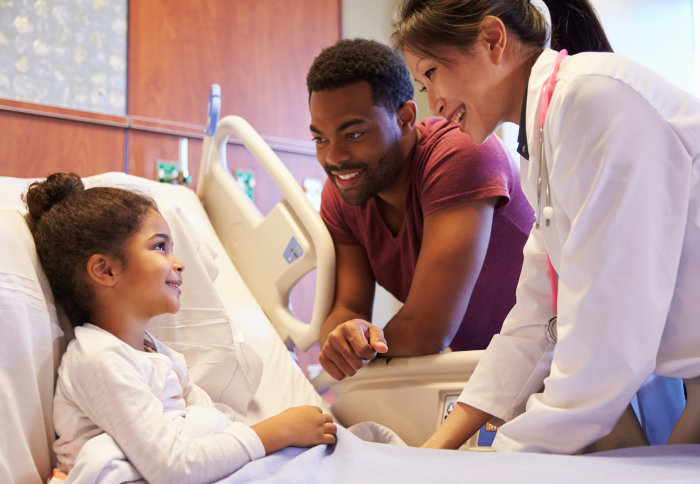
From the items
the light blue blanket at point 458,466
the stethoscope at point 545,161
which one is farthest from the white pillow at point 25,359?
the stethoscope at point 545,161

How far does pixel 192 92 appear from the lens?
3439mm

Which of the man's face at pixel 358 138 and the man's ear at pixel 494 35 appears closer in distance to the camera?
the man's ear at pixel 494 35

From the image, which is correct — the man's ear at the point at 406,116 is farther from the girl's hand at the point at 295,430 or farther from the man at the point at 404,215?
the girl's hand at the point at 295,430

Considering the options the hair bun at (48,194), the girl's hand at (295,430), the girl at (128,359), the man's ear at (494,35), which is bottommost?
the girl's hand at (295,430)

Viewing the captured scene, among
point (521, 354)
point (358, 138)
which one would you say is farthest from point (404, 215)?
point (521, 354)

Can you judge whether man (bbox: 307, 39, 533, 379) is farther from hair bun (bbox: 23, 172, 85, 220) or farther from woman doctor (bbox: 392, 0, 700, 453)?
hair bun (bbox: 23, 172, 85, 220)

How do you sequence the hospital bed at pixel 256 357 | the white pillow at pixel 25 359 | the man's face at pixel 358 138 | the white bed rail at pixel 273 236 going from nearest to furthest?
the hospital bed at pixel 256 357
the white pillow at pixel 25 359
the man's face at pixel 358 138
the white bed rail at pixel 273 236

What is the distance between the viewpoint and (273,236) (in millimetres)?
2021

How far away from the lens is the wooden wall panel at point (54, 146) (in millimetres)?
2906

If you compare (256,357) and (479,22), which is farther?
(256,357)

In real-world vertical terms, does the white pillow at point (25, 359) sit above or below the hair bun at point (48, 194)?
→ below

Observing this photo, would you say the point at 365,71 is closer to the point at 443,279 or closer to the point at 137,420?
the point at 443,279

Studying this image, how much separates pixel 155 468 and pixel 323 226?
1.02 metres

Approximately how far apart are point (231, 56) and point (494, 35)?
266 centimetres
